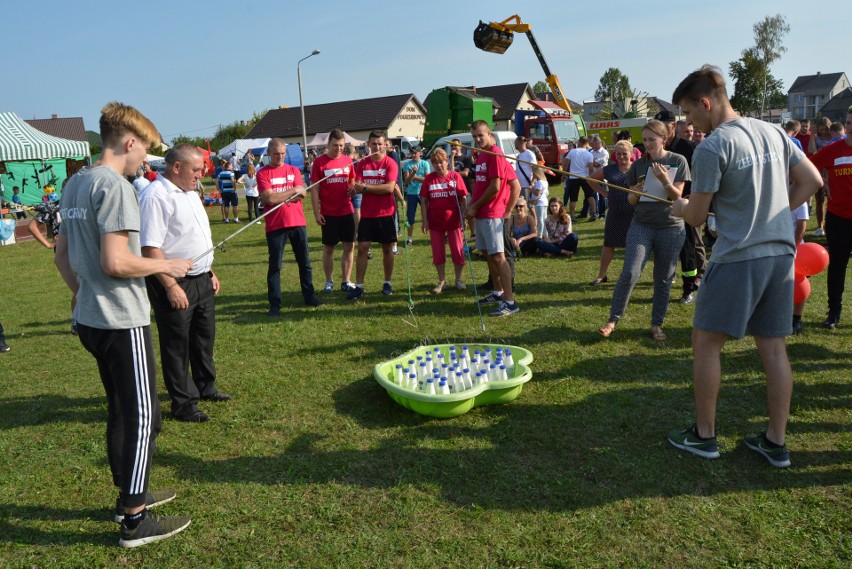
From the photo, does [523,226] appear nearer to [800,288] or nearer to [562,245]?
[562,245]

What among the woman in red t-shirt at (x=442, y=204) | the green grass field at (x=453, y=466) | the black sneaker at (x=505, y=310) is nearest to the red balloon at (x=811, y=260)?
the green grass field at (x=453, y=466)

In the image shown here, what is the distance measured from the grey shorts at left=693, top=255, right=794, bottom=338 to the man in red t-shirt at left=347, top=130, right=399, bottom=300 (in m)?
4.91

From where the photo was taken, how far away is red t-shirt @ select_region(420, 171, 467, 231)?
302 inches

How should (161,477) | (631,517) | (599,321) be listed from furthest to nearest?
1. (599,321)
2. (161,477)
3. (631,517)

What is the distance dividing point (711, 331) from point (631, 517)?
3.60 ft

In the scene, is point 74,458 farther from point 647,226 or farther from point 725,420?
point 647,226

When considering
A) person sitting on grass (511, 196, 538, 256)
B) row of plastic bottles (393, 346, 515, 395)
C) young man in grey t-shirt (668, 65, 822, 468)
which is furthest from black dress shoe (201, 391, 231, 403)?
person sitting on grass (511, 196, 538, 256)

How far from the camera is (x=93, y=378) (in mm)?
5496

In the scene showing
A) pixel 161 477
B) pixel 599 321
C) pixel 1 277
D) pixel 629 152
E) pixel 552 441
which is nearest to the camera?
pixel 161 477

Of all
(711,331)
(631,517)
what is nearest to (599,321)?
(711,331)

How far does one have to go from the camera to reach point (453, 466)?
144 inches

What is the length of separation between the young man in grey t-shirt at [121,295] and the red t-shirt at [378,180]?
4.83m

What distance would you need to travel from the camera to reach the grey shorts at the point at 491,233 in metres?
6.65

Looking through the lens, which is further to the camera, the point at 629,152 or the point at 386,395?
the point at 629,152
